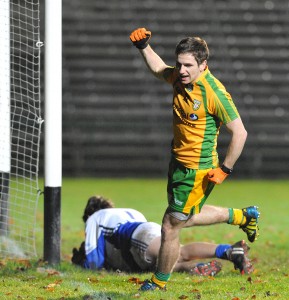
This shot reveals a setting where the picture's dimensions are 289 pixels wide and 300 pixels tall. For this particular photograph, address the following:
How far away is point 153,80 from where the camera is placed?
19781 millimetres

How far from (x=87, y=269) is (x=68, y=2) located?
1294 centimetres

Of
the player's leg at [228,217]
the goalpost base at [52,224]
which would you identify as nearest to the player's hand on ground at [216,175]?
the player's leg at [228,217]

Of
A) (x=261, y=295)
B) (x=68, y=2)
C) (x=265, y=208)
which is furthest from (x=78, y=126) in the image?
(x=261, y=295)

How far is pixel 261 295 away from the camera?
608 cm

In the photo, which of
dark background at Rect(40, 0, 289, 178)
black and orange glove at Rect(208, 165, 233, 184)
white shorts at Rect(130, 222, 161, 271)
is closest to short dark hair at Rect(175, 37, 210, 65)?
black and orange glove at Rect(208, 165, 233, 184)

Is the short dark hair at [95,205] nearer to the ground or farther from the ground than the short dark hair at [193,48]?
nearer to the ground

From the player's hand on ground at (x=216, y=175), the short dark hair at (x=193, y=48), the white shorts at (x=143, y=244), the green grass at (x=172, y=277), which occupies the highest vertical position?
the short dark hair at (x=193, y=48)

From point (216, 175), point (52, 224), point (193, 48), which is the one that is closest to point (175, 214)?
point (216, 175)

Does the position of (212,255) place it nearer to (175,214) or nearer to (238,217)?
(238,217)

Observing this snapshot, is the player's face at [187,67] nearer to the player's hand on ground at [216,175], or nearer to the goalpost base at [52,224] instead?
the player's hand on ground at [216,175]

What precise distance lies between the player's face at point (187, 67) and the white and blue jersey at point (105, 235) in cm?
184

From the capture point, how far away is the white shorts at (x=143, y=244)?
24.2ft

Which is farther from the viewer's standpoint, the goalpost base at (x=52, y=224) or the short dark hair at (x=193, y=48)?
the goalpost base at (x=52, y=224)

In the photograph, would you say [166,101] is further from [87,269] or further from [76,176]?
[87,269]
